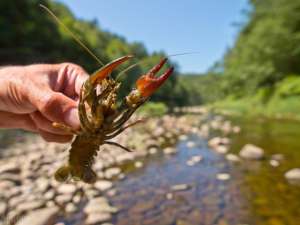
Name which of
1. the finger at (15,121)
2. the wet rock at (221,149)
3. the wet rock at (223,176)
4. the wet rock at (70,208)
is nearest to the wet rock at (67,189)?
the wet rock at (70,208)

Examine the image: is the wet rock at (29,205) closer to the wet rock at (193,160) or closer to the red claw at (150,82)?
the red claw at (150,82)

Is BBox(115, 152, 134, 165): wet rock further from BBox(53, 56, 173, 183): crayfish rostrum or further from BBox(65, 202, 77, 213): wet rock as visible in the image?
BBox(53, 56, 173, 183): crayfish rostrum

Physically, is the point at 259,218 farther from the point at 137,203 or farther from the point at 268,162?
the point at 268,162

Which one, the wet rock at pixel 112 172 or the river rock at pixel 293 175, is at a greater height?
the wet rock at pixel 112 172

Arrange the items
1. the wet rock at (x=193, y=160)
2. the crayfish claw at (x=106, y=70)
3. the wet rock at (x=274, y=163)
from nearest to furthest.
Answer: the crayfish claw at (x=106, y=70) < the wet rock at (x=274, y=163) < the wet rock at (x=193, y=160)

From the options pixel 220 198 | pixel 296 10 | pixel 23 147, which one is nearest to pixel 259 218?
pixel 220 198

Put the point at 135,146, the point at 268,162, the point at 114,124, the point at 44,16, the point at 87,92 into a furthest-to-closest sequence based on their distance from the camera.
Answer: the point at 44,16 → the point at 135,146 → the point at 268,162 → the point at 114,124 → the point at 87,92

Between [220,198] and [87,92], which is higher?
[87,92]
